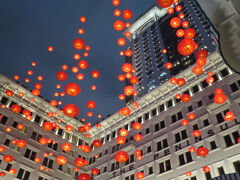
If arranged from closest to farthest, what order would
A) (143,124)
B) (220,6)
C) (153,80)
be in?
(220,6)
(143,124)
(153,80)

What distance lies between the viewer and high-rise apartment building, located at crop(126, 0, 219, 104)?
159ft

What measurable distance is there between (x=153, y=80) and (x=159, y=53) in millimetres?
9706

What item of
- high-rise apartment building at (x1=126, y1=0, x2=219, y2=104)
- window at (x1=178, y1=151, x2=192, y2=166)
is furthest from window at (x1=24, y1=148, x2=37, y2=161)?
high-rise apartment building at (x1=126, y1=0, x2=219, y2=104)

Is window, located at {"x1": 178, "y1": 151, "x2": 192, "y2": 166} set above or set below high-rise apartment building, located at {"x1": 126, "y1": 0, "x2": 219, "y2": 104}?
below

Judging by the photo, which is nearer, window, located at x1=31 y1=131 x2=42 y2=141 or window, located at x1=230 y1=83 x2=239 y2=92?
window, located at x1=230 y1=83 x2=239 y2=92

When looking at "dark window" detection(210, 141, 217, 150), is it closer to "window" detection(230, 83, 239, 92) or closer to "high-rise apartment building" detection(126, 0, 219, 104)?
"window" detection(230, 83, 239, 92)

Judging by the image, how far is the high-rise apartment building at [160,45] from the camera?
48531 millimetres

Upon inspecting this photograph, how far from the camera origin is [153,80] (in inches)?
1998

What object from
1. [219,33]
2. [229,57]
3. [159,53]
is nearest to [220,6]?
[219,33]

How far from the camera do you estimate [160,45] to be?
58531mm

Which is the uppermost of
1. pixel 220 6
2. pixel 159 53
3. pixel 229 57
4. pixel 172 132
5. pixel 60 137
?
pixel 159 53

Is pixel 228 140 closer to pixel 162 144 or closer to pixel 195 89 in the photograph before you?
pixel 162 144

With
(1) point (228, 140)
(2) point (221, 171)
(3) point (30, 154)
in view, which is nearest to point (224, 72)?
(1) point (228, 140)

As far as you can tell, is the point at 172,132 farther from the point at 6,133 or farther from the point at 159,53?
the point at 159,53
